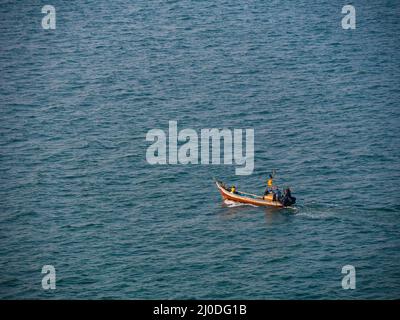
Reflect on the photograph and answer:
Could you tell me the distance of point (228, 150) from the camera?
5084 inches

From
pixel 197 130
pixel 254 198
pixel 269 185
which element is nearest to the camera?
pixel 254 198

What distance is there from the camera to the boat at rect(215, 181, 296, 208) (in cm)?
11188

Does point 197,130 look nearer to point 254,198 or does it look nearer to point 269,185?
point 269,185

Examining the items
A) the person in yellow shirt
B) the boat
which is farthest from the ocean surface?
the person in yellow shirt

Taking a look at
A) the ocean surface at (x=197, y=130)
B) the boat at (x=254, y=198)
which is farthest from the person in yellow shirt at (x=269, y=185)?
the ocean surface at (x=197, y=130)

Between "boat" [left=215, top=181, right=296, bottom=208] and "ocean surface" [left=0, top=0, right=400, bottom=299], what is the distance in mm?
946

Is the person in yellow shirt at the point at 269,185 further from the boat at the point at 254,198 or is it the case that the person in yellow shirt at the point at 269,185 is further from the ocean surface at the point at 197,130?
the ocean surface at the point at 197,130

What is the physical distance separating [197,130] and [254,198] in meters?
24.8

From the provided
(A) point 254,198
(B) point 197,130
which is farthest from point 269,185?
(B) point 197,130

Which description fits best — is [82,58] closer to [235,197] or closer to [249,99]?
[249,99]

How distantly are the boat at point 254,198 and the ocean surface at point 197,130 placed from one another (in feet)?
3.11

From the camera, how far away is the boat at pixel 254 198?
11188cm

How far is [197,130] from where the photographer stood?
13625 centimetres
